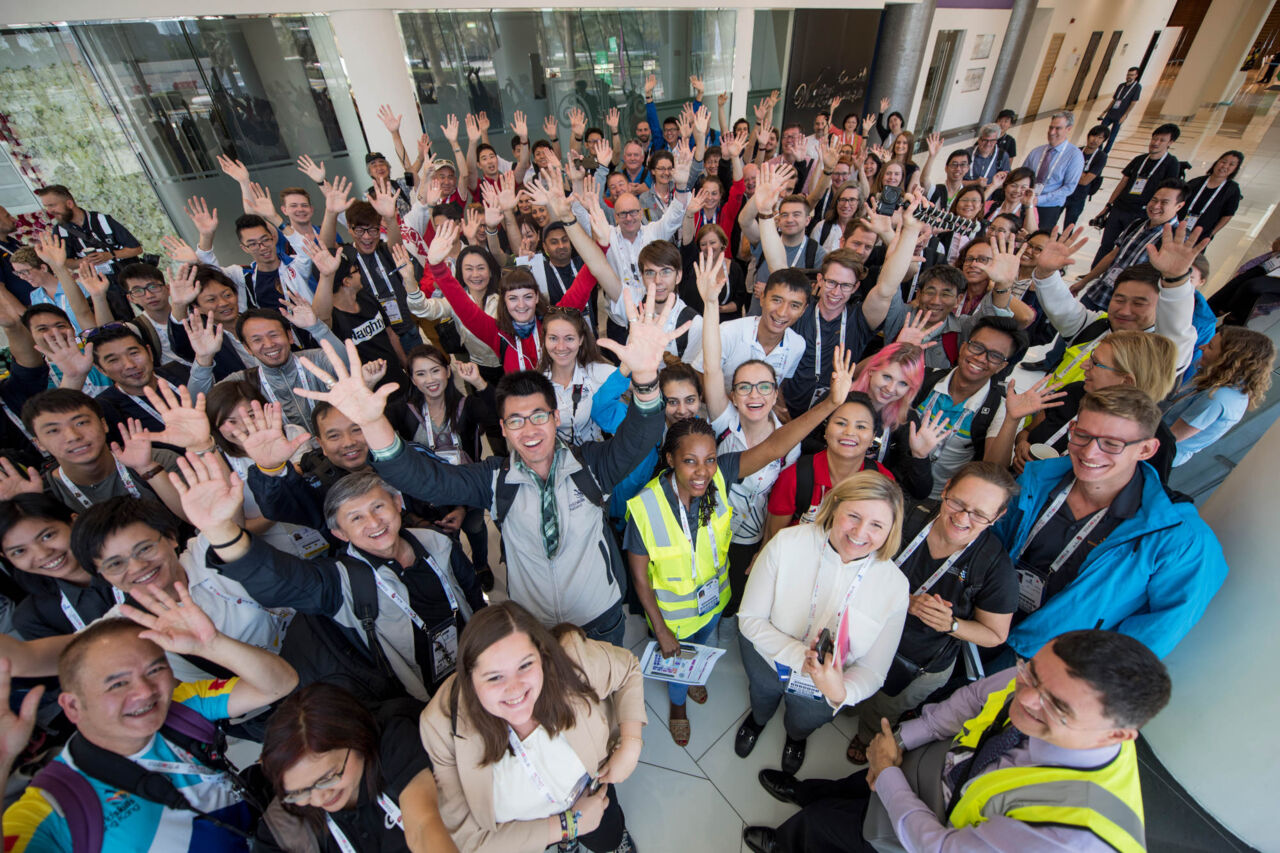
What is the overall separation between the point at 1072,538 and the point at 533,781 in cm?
208

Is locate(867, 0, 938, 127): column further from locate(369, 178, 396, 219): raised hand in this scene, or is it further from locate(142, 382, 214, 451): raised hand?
locate(142, 382, 214, 451): raised hand

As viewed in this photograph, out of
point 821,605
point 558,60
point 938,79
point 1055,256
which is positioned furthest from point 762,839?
point 938,79

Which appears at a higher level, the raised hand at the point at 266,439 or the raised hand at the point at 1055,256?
the raised hand at the point at 1055,256

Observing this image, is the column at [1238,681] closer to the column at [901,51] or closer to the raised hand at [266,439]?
the raised hand at [266,439]

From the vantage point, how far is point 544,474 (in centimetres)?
196

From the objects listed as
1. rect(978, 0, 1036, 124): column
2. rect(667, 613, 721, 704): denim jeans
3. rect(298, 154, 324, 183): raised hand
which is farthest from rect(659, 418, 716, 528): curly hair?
rect(978, 0, 1036, 124): column

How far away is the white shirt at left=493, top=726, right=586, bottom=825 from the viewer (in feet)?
5.04

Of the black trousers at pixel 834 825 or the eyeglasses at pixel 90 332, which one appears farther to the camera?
the eyeglasses at pixel 90 332

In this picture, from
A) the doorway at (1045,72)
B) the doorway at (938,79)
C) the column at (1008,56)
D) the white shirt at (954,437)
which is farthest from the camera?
the doorway at (1045,72)

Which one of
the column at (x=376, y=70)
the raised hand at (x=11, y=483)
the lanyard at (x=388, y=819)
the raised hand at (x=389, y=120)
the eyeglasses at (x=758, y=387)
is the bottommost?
the lanyard at (x=388, y=819)

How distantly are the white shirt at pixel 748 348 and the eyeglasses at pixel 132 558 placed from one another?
7.99 feet

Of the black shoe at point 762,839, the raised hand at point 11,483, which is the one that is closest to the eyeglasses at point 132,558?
the raised hand at point 11,483

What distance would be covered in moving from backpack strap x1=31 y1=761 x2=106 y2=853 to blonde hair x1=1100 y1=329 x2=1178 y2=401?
3.61 m

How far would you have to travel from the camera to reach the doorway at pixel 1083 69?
1644 centimetres
